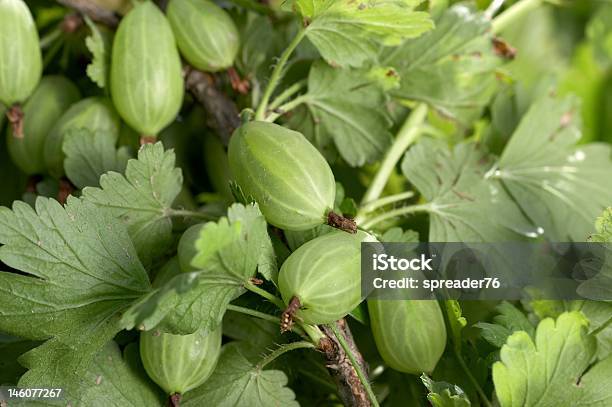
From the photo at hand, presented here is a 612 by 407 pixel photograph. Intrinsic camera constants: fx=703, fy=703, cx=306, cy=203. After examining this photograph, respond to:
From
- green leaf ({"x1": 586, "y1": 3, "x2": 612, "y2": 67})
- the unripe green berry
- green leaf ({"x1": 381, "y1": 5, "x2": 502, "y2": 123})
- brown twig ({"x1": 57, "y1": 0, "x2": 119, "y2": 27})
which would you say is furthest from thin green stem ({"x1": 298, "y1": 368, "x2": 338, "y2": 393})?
green leaf ({"x1": 586, "y1": 3, "x2": 612, "y2": 67})

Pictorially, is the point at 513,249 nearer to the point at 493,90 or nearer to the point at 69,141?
the point at 493,90

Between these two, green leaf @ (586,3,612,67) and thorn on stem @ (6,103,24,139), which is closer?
thorn on stem @ (6,103,24,139)

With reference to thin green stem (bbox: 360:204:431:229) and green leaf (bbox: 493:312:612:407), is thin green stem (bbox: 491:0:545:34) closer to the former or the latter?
thin green stem (bbox: 360:204:431:229)

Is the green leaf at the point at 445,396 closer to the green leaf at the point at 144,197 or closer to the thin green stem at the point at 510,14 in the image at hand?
the green leaf at the point at 144,197

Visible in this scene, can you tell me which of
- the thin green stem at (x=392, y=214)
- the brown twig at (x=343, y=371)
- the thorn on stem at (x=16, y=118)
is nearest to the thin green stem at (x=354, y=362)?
the brown twig at (x=343, y=371)

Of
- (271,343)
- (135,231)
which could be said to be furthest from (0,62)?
(271,343)

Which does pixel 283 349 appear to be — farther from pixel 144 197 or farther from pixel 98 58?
pixel 98 58

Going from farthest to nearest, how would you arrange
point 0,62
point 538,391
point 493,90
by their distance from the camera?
point 493,90
point 0,62
point 538,391

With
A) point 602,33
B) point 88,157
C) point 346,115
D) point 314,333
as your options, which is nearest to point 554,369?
point 314,333
